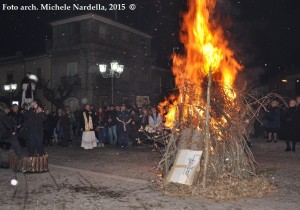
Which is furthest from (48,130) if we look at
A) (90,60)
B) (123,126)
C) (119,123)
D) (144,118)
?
(90,60)

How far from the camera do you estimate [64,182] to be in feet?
26.6

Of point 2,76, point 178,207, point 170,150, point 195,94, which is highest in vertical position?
point 2,76

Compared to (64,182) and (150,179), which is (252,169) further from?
(64,182)

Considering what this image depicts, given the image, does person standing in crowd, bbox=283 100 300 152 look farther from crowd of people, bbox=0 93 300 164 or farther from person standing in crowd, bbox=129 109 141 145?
person standing in crowd, bbox=129 109 141 145

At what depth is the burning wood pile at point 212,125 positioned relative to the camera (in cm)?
721

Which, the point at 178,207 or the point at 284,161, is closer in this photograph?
the point at 178,207

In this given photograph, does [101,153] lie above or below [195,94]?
below

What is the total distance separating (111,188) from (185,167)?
1578 mm

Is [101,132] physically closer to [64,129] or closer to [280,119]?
[64,129]

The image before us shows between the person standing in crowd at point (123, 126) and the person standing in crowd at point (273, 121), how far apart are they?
582cm

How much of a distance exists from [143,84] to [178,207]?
3172 centimetres

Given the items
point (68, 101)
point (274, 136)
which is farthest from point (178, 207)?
point (68, 101)

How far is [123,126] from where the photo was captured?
15.3 m

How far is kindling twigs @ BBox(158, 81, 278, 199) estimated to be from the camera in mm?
7379
